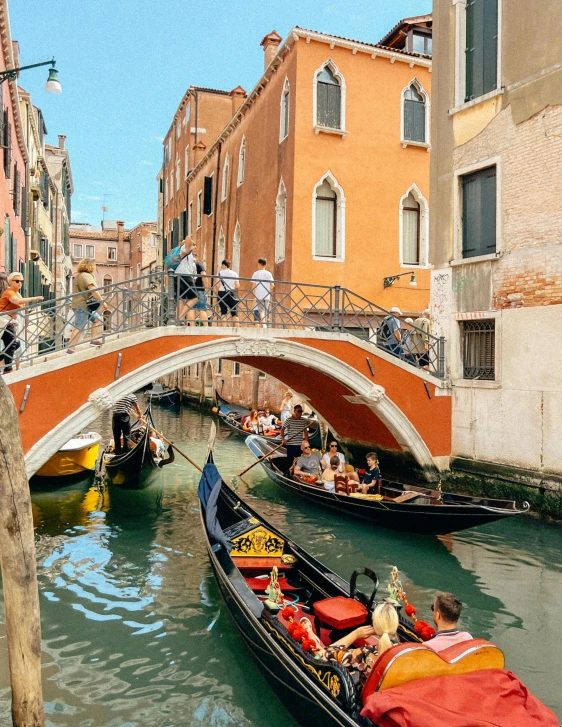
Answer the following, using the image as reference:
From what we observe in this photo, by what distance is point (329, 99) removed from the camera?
12094mm

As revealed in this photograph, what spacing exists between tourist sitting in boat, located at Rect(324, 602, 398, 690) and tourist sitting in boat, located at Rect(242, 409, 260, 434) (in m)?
10.4

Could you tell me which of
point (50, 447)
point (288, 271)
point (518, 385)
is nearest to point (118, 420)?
point (50, 447)

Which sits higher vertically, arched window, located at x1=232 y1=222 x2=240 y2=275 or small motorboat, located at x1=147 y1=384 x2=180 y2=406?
arched window, located at x1=232 y1=222 x2=240 y2=275

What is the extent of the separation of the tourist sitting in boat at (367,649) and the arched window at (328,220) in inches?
362

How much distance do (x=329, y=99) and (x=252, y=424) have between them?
21.3 ft

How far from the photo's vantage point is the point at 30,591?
9.23 feet

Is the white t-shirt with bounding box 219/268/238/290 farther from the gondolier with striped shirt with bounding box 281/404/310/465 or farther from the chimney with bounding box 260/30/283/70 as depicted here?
the chimney with bounding box 260/30/283/70

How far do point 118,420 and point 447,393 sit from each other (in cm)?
468

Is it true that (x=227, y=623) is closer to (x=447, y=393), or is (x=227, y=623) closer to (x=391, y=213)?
(x=447, y=393)

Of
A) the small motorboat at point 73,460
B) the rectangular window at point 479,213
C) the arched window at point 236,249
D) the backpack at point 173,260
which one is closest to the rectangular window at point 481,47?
the rectangular window at point 479,213

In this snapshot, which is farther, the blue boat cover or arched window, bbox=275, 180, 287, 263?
arched window, bbox=275, 180, 287, 263

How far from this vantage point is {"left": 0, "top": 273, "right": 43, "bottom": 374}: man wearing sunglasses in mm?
6445

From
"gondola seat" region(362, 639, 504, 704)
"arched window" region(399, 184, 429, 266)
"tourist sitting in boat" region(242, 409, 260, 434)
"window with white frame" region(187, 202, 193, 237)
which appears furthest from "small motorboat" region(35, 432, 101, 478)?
"window with white frame" region(187, 202, 193, 237)

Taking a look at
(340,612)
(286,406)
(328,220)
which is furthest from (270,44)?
(340,612)
